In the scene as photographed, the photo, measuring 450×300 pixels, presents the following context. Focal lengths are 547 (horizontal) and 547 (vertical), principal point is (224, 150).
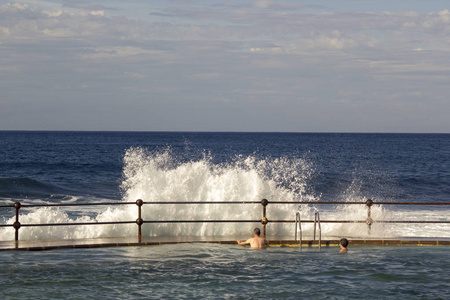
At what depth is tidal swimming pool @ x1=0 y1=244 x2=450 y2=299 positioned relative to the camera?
9164mm

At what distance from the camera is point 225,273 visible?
10.4m

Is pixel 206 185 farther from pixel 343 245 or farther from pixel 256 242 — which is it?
pixel 343 245

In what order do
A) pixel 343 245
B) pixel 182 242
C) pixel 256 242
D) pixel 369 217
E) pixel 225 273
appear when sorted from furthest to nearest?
1. pixel 369 217
2. pixel 182 242
3. pixel 256 242
4. pixel 343 245
5. pixel 225 273

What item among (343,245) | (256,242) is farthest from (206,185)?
(343,245)

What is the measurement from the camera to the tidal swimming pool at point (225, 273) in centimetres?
916

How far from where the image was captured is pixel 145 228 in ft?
48.1

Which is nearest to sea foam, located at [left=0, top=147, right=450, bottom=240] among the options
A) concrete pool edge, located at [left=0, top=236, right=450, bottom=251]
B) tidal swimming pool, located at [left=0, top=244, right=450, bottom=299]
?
concrete pool edge, located at [left=0, top=236, right=450, bottom=251]

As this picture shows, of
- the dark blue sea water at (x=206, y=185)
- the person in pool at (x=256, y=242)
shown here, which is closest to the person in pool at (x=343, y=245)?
the person in pool at (x=256, y=242)

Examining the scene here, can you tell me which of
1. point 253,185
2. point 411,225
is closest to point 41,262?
point 253,185

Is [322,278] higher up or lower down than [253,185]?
lower down

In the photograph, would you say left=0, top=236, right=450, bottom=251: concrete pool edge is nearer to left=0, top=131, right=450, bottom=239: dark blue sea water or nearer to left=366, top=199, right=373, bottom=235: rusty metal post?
left=366, top=199, right=373, bottom=235: rusty metal post

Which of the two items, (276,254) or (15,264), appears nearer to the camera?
(15,264)

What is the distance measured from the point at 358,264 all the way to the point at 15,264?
6.85 meters

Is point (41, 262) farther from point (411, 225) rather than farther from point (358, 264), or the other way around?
point (411, 225)
